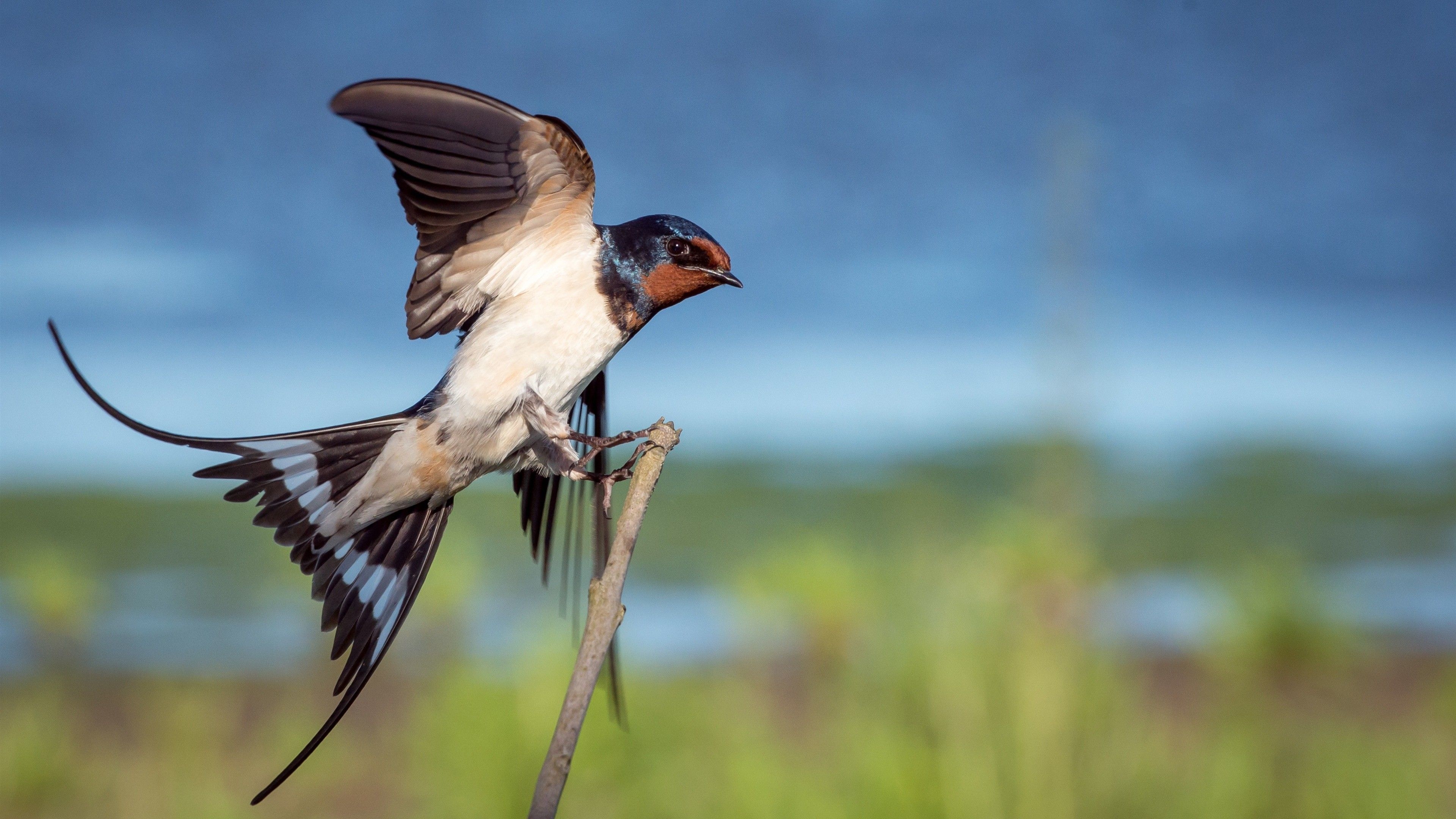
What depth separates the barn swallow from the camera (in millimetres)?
1541

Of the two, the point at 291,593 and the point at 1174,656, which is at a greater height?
the point at 291,593

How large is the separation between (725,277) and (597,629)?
Result: 0.63m

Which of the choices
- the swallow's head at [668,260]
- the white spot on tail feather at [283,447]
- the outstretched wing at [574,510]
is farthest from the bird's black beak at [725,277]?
the white spot on tail feather at [283,447]

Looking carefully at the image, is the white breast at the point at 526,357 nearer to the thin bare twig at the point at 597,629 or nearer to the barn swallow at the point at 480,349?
the barn swallow at the point at 480,349

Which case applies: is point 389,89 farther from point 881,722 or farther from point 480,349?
point 881,722

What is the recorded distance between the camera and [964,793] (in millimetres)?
2941

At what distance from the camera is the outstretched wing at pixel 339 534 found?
1.53m

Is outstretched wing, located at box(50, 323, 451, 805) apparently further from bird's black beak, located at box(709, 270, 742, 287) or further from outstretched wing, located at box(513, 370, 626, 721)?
bird's black beak, located at box(709, 270, 742, 287)

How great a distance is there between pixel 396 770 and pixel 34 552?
1973mm

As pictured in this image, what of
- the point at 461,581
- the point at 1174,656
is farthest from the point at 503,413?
the point at 1174,656

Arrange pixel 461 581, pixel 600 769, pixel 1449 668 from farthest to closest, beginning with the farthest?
pixel 1449 668 → pixel 461 581 → pixel 600 769

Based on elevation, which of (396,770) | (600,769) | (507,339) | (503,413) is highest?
(507,339)

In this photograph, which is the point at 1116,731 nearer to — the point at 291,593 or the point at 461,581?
the point at 461,581

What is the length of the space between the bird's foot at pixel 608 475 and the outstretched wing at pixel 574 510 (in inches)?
0.7
